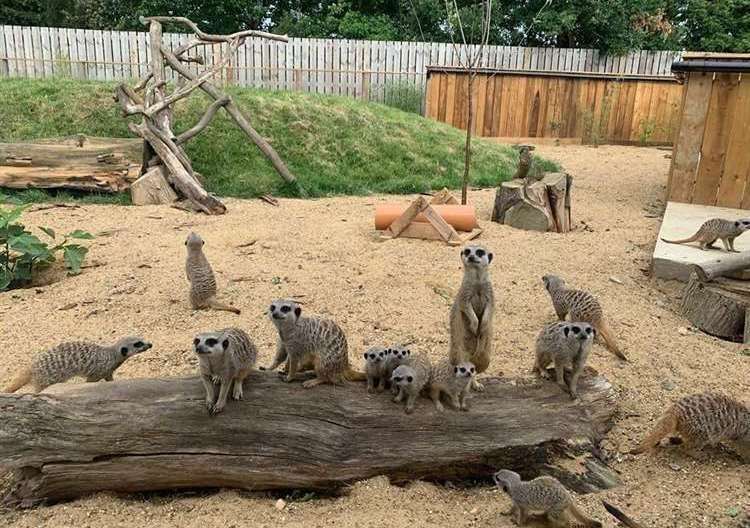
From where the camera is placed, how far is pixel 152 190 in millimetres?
7875

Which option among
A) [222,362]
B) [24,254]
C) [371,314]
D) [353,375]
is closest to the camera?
[222,362]

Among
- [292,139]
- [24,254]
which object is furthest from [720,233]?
[292,139]

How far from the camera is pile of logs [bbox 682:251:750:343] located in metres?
4.34

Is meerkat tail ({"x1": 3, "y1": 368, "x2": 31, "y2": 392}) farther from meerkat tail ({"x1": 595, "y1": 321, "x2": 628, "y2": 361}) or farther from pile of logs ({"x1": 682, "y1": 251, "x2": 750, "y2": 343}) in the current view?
pile of logs ({"x1": 682, "y1": 251, "x2": 750, "y2": 343})

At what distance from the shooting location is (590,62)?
19219 mm

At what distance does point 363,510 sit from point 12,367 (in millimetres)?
2576

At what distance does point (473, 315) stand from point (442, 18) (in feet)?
62.6

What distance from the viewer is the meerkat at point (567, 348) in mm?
2912

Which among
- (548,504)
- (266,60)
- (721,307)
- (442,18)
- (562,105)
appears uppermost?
(442,18)

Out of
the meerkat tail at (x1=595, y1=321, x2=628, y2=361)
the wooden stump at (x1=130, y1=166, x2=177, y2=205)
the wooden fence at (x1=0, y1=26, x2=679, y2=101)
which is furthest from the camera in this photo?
the wooden fence at (x1=0, y1=26, x2=679, y2=101)

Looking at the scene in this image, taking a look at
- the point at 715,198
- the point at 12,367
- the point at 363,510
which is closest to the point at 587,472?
the point at 363,510

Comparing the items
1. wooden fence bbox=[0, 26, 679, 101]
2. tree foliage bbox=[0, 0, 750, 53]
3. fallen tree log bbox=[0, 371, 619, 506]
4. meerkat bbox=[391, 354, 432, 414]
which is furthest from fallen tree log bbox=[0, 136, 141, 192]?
tree foliage bbox=[0, 0, 750, 53]

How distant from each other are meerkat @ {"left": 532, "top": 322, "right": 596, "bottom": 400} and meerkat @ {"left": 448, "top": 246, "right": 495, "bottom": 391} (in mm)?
388

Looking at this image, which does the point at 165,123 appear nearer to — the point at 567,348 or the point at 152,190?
the point at 152,190
